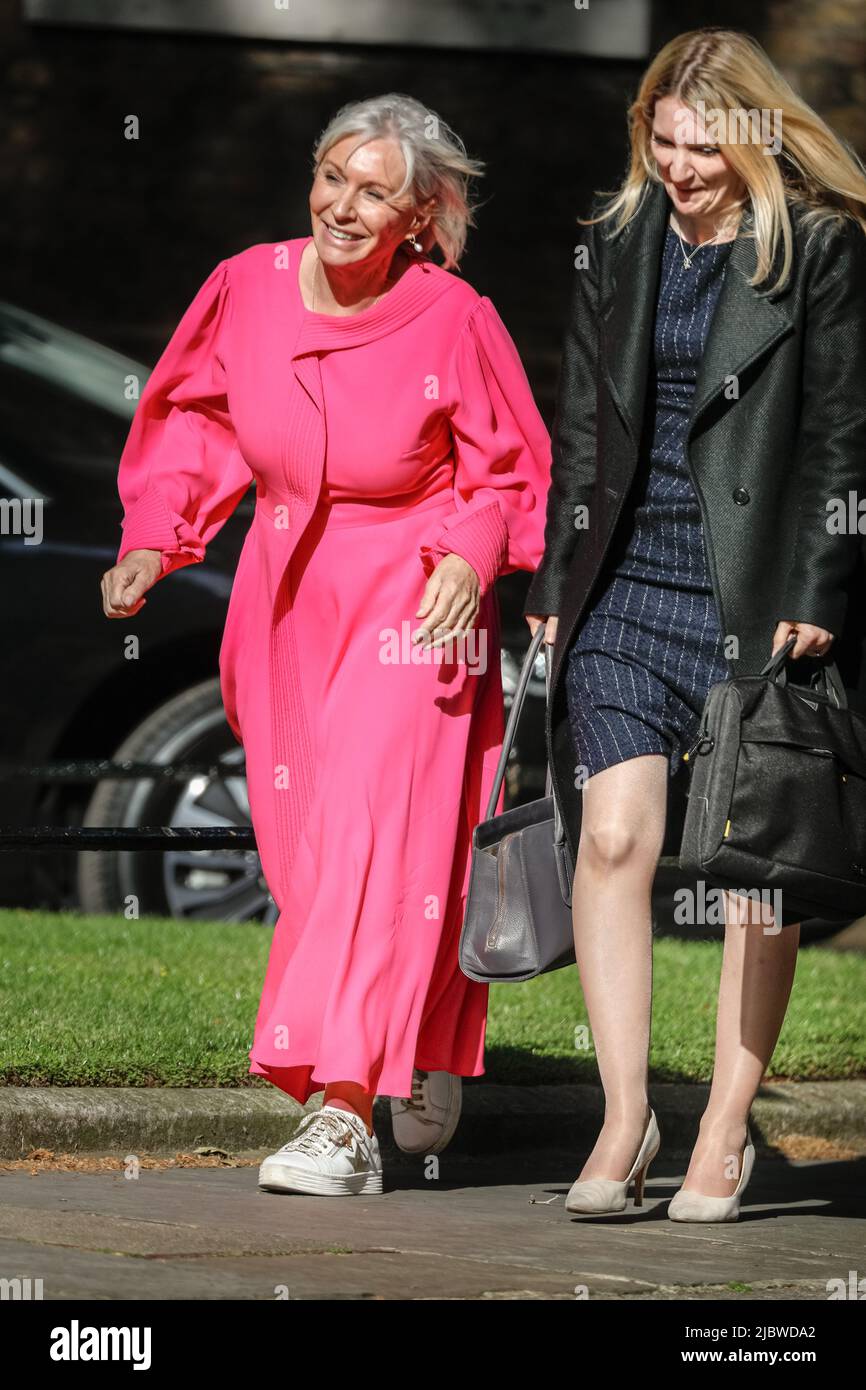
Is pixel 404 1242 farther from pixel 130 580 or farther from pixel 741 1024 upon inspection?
pixel 130 580

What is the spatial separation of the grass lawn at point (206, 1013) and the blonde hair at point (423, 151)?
1.91 meters

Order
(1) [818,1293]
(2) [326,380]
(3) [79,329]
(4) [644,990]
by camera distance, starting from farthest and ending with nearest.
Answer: (3) [79,329]
(2) [326,380]
(4) [644,990]
(1) [818,1293]

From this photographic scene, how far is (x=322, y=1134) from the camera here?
4.86 meters

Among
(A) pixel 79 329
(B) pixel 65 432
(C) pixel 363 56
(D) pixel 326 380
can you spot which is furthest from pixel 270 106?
(D) pixel 326 380

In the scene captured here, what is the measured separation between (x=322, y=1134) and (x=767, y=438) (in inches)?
63.0

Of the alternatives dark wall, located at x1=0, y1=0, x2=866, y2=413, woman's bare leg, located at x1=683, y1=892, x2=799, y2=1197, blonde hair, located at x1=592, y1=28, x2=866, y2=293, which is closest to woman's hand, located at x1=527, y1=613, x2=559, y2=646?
woman's bare leg, located at x1=683, y1=892, x2=799, y2=1197

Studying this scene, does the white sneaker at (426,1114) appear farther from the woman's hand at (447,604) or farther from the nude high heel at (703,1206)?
the woman's hand at (447,604)

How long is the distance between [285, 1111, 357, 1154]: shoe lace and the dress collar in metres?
1.54

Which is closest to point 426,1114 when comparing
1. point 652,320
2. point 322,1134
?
point 322,1134

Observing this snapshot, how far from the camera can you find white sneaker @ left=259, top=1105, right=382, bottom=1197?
4777mm

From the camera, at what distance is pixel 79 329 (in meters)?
11.8

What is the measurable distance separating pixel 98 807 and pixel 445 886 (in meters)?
3.12

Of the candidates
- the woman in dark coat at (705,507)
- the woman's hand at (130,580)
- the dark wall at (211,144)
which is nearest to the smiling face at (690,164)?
the woman in dark coat at (705,507)

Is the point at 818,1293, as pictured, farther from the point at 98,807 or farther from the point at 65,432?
the point at 65,432
